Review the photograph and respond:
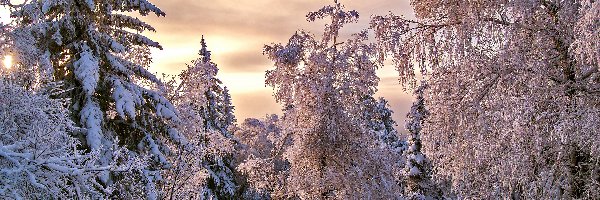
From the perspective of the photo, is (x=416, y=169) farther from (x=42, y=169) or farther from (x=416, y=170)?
(x=42, y=169)

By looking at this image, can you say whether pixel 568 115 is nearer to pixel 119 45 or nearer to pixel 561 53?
pixel 561 53

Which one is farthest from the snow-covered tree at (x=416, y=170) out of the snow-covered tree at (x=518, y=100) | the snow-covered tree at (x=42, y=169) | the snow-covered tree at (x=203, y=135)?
the snow-covered tree at (x=42, y=169)

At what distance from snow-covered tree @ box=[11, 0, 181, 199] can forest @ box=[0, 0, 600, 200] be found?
0.04m

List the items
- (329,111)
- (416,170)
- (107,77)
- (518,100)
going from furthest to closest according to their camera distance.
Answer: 1. (416,170)
2. (329,111)
3. (107,77)
4. (518,100)

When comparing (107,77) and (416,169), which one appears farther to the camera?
(416,169)

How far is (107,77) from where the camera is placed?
495 inches

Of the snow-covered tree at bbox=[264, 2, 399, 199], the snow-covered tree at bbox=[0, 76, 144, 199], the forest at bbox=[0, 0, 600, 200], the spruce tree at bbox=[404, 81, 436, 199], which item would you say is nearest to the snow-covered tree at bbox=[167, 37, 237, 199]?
the forest at bbox=[0, 0, 600, 200]

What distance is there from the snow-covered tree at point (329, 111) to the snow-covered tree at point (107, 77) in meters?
3.52

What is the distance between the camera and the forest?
652 cm

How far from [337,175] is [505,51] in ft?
27.6

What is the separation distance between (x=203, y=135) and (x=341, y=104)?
385cm

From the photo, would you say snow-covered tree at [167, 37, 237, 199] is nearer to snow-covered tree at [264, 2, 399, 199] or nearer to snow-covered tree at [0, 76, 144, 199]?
snow-covered tree at [264, 2, 399, 199]

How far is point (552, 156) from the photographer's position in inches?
307

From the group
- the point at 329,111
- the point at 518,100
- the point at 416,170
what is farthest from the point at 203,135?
the point at 416,170
